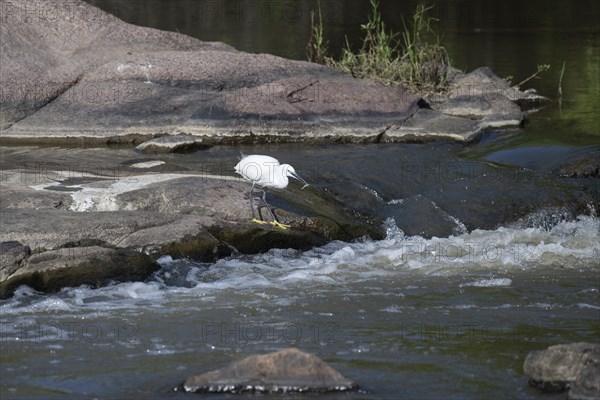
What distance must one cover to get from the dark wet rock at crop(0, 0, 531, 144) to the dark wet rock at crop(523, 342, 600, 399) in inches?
268

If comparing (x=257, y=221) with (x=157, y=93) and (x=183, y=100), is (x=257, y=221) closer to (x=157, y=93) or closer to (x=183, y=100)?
(x=183, y=100)

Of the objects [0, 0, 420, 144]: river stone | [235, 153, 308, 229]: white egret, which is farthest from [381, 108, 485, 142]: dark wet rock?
[235, 153, 308, 229]: white egret

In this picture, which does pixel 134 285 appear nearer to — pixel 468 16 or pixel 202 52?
pixel 202 52

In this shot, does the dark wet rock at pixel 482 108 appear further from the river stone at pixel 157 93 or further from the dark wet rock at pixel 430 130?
the river stone at pixel 157 93

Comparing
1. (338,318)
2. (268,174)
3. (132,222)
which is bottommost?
(338,318)

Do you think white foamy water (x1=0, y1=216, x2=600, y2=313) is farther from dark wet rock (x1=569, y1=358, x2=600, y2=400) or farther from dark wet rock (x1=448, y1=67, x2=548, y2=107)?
dark wet rock (x1=448, y1=67, x2=548, y2=107)

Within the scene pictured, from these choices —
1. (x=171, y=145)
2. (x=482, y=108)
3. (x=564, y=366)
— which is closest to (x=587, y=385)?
(x=564, y=366)

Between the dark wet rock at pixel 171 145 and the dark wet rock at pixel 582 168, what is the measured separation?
400 cm

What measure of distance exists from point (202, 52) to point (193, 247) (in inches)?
236

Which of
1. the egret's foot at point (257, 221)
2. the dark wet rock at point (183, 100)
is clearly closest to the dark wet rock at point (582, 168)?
the dark wet rock at point (183, 100)

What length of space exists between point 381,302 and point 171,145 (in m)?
4.97

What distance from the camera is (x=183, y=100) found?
1277 cm

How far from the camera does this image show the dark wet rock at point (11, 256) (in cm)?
748

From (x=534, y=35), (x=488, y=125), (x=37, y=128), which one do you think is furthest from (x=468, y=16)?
(x=37, y=128)
